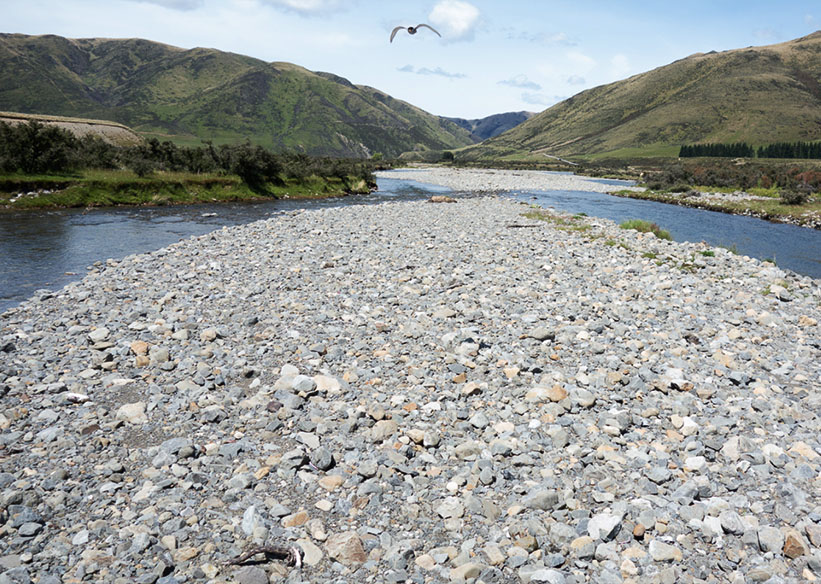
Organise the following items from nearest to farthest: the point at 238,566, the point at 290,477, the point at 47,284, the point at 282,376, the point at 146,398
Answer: the point at 238,566 → the point at 290,477 → the point at 146,398 → the point at 282,376 → the point at 47,284

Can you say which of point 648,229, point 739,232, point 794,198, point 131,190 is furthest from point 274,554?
point 794,198

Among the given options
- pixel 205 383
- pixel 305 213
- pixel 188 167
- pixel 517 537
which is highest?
pixel 188 167

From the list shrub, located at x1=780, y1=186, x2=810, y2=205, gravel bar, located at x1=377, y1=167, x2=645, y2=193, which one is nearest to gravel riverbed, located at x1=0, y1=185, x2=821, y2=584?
shrub, located at x1=780, y1=186, x2=810, y2=205

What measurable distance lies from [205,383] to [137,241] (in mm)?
19280

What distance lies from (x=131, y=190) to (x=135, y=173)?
11.3 feet

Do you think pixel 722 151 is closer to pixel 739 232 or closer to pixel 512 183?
pixel 512 183

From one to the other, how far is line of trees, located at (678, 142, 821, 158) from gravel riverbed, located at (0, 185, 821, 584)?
172014mm

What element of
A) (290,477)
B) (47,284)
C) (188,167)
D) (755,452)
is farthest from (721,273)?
(188,167)

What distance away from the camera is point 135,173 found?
41562 mm

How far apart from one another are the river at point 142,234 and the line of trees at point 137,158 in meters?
6.88

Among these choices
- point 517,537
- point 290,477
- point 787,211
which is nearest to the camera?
point 517,537

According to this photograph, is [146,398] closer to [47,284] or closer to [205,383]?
[205,383]

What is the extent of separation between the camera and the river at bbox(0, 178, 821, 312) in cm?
1775

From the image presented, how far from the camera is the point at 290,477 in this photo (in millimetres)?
6012
